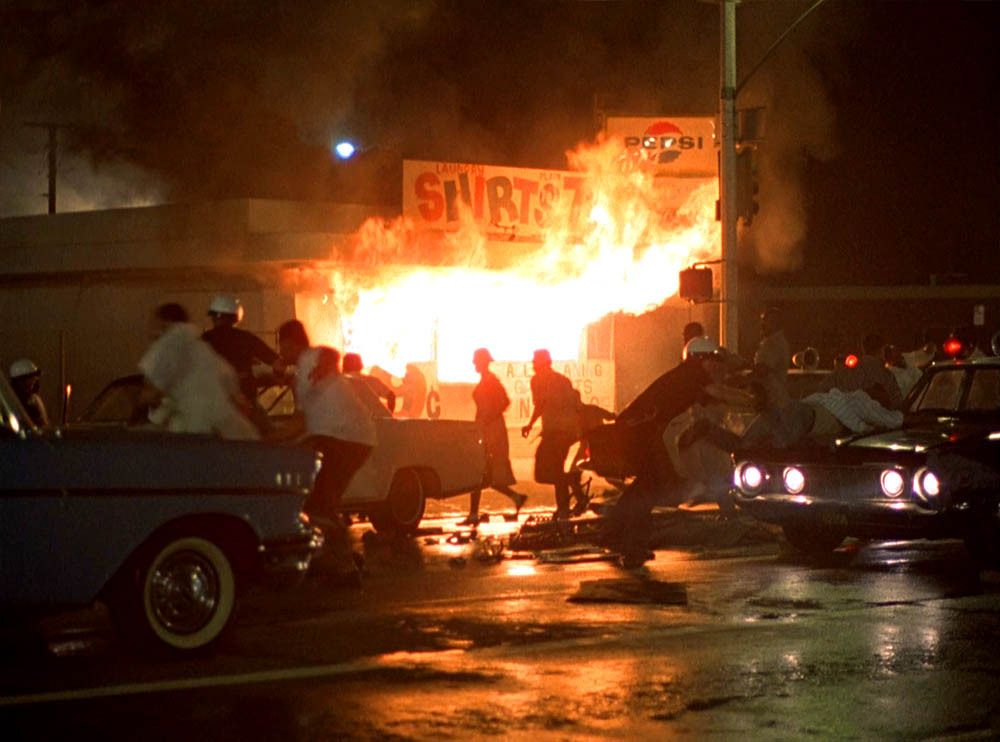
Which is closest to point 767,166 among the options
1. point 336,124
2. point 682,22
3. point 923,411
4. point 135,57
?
point 682,22

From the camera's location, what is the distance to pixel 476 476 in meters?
15.7

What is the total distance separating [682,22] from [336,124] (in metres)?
7.49

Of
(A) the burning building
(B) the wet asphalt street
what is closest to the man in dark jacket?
(B) the wet asphalt street

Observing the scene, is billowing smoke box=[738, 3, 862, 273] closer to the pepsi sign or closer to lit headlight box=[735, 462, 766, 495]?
the pepsi sign

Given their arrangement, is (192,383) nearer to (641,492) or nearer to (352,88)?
(641,492)

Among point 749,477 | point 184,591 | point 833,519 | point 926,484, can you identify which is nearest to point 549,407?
point 749,477

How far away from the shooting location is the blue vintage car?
7.74 metres

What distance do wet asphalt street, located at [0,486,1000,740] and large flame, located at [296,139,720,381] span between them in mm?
11063

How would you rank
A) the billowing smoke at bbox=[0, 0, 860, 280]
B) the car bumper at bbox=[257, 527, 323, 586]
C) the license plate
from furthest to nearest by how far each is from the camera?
1. the billowing smoke at bbox=[0, 0, 860, 280]
2. the license plate
3. the car bumper at bbox=[257, 527, 323, 586]

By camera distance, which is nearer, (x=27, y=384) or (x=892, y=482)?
(x=892, y=482)

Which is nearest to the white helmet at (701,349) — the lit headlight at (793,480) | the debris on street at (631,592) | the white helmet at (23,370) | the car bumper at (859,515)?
the lit headlight at (793,480)

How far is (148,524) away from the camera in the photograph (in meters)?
8.12

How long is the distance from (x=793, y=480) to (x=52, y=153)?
2837cm

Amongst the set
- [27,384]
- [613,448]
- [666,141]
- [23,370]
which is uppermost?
[666,141]
